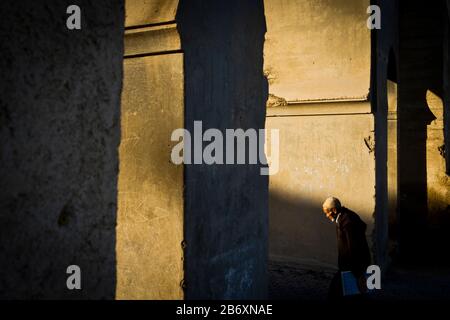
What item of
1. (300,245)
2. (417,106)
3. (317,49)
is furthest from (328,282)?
(417,106)

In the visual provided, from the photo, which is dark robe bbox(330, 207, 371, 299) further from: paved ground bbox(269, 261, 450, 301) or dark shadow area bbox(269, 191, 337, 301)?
dark shadow area bbox(269, 191, 337, 301)

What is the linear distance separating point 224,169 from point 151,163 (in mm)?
484

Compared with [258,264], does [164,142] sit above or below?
above

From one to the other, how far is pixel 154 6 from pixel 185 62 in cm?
33

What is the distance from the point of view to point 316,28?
5.90 meters

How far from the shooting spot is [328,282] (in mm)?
5586

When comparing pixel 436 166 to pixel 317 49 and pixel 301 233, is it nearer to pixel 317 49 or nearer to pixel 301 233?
pixel 301 233

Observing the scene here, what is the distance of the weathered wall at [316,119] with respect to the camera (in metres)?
5.62

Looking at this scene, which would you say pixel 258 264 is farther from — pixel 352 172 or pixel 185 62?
pixel 352 172

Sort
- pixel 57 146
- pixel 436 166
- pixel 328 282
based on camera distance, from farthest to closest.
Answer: pixel 436 166, pixel 328 282, pixel 57 146

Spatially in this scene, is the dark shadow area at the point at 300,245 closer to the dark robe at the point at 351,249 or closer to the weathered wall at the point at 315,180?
the weathered wall at the point at 315,180
